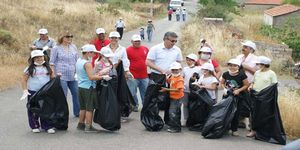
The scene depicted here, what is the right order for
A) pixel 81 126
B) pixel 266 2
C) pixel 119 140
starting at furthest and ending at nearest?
pixel 266 2 < pixel 81 126 < pixel 119 140

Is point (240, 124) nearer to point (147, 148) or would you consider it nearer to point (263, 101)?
point (263, 101)

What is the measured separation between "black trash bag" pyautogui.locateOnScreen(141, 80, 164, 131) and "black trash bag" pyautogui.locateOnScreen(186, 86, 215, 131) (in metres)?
0.57

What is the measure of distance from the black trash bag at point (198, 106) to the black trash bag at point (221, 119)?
0.98ft

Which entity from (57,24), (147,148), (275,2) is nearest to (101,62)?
(147,148)

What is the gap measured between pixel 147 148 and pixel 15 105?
15.4ft

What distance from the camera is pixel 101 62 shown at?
9219mm

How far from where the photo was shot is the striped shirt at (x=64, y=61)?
9961 millimetres

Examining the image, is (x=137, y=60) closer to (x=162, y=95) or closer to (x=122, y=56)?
(x=122, y=56)

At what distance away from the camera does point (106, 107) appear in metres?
8.94

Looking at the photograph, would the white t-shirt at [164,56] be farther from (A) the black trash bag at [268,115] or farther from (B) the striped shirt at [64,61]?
(A) the black trash bag at [268,115]

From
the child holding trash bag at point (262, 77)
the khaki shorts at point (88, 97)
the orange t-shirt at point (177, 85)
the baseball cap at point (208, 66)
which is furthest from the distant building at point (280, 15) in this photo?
the khaki shorts at point (88, 97)

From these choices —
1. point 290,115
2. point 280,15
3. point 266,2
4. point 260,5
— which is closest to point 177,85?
point 290,115

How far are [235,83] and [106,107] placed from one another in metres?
2.23

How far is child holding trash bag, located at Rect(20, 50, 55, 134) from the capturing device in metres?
8.98
